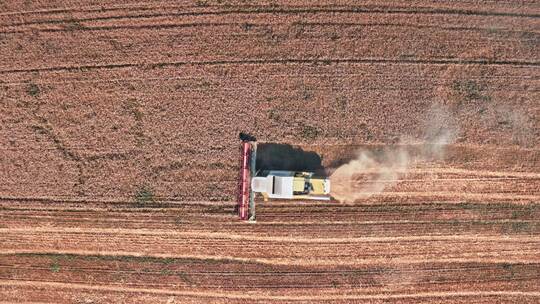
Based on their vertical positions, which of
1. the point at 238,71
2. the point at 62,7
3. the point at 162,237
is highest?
the point at 62,7

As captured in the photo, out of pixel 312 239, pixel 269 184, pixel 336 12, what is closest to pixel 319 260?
pixel 312 239

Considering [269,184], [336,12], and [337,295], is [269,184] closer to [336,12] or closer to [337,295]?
[337,295]

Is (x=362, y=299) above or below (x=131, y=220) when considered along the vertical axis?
below

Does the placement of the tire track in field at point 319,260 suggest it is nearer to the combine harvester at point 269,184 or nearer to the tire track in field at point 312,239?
the tire track in field at point 312,239

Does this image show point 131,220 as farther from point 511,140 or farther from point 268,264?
point 511,140

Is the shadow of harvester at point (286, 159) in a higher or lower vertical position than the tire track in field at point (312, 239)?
higher

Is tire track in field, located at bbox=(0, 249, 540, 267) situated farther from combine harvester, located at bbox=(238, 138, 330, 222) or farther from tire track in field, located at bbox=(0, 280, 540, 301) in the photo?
combine harvester, located at bbox=(238, 138, 330, 222)

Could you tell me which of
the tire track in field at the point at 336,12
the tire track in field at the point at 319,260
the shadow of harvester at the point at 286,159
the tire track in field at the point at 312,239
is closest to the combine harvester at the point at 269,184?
the shadow of harvester at the point at 286,159

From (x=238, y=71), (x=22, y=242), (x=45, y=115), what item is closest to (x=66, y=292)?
(x=22, y=242)
